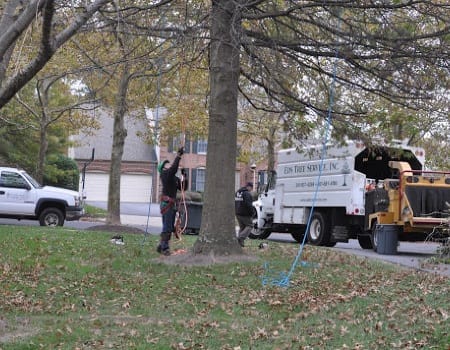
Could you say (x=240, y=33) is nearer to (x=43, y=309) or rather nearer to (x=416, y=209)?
(x=43, y=309)

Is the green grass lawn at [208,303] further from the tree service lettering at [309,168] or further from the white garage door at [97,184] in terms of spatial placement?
the white garage door at [97,184]

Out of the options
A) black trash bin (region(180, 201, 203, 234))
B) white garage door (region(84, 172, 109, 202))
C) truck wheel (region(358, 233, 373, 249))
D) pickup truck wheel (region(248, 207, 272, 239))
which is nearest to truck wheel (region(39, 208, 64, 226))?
black trash bin (region(180, 201, 203, 234))

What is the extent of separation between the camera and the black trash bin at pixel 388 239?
57.1 feet

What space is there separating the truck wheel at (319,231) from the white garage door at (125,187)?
3078 centimetres

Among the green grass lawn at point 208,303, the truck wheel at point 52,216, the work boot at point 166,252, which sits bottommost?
the green grass lawn at point 208,303

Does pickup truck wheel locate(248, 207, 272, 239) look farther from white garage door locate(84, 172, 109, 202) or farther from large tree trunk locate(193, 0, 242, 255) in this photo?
white garage door locate(84, 172, 109, 202)

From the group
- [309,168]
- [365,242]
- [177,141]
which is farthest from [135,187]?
[365,242]

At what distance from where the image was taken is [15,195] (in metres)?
20.3

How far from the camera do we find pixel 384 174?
1973 cm

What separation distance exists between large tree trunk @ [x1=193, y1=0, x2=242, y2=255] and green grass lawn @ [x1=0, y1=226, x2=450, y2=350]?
31.2 inches

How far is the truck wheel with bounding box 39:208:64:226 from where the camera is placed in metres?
20.6

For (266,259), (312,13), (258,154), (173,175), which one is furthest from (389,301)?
(258,154)

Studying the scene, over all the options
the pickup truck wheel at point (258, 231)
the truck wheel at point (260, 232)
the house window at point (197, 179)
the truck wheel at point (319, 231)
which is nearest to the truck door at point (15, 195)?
the pickup truck wheel at point (258, 231)

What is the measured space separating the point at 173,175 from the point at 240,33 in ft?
9.02
